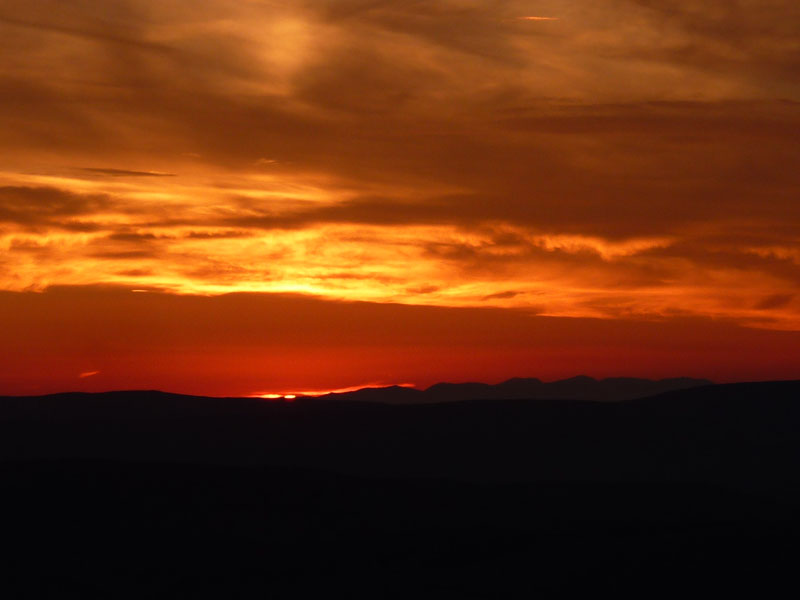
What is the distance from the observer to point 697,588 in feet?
135

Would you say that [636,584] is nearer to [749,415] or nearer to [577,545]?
[577,545]

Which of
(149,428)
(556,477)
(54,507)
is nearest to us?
(54,507)

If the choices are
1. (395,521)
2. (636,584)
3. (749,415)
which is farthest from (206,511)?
(749,415)

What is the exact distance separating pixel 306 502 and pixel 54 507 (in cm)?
1349

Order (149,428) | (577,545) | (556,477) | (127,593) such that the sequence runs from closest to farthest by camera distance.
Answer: (127,593) < (577,545) < (556,477) < (149,428)

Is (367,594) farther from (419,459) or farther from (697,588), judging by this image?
(419,459)

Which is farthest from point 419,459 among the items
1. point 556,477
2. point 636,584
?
point 636,584

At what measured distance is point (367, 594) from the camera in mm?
40938

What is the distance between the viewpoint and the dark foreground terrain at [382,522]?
4206 centimetres

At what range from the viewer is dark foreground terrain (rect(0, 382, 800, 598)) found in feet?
138

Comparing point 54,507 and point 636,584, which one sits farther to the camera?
point 54,507

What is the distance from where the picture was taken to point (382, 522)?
5512 cm

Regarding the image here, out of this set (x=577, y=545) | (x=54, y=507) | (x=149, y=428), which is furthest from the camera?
(x=149, y=428)

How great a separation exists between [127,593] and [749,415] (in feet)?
332
